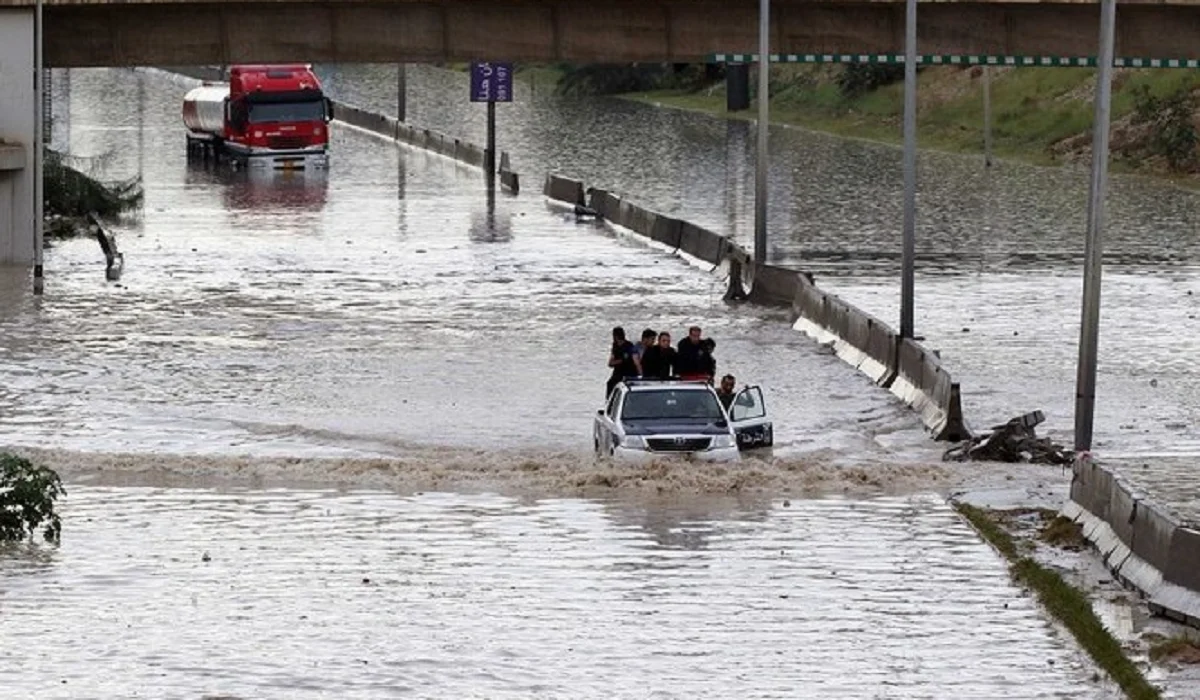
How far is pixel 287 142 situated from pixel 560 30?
103 feet

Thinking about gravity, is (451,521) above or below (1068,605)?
below

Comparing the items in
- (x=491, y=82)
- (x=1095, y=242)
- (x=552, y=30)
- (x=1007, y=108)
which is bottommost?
(x=1095, y=242)

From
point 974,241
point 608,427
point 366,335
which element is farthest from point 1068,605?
point 974,241

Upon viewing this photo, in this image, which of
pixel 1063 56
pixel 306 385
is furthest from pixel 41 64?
pixel 1063 56

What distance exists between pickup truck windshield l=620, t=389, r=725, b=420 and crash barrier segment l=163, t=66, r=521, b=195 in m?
51.5

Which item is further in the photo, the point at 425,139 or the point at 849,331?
the point at 425,139

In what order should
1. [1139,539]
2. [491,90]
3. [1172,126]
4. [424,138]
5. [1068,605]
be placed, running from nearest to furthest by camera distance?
1. [1068,605]
2. [1139,539]
3. [1172,126]
4. [491,90]
5. [424,138]

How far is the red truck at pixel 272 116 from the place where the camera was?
3666 inches

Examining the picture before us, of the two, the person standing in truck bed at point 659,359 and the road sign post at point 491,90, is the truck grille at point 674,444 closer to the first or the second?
the person standing in truck bed at point 659,359

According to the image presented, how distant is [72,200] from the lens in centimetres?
7250

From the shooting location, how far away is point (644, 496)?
32062 mm

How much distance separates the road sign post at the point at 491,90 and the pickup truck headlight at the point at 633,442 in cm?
5504

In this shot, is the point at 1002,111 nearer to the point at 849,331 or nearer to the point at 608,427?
the point at 849,331

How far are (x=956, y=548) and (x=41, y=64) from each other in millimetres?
33074
